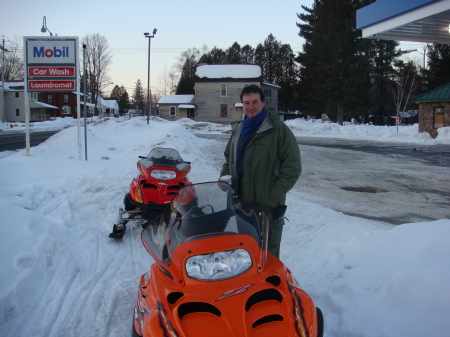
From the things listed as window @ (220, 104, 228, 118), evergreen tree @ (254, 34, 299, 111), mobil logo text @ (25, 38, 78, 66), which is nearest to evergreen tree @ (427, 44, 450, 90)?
evergreen tree @ (254, 34, 299, 111)

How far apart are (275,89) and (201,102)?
A: 42.0 feet

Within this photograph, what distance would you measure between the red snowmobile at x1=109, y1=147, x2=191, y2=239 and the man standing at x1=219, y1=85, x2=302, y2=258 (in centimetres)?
261

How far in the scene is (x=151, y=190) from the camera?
5906mm

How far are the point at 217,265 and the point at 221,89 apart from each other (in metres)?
53.5

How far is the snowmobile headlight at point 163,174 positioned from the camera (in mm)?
6010

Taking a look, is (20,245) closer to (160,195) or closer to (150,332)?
(160,195)

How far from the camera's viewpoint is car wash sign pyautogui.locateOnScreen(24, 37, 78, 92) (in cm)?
1202

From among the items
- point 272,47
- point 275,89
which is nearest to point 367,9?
point 275,89

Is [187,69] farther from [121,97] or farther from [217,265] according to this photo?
[217,265]

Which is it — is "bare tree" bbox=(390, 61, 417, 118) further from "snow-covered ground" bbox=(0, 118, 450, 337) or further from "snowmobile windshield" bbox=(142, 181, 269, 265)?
"snowmobile windshield" bbox=(142, 181, 269, 265)

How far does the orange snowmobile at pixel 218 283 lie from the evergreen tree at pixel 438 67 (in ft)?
155

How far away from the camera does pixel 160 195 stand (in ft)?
19.3

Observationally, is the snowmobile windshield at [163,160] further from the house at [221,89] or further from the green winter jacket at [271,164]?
the house at [221,89]

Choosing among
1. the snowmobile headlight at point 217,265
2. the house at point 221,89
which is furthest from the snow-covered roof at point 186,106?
the snowmobile headlight at point 217,265
